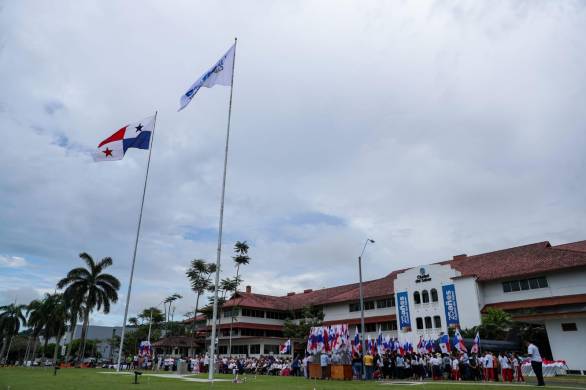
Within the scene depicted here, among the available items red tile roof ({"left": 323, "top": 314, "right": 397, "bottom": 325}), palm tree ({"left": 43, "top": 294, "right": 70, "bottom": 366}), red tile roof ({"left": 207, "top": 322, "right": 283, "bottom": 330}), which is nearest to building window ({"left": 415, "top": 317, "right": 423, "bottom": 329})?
red tile roof ({"left": 323, "top": 314, "right": 397, "bottom": 325})

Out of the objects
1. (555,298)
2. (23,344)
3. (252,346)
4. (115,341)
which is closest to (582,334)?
(555,298)

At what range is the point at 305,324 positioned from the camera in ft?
170

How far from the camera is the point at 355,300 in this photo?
52000 millimetres

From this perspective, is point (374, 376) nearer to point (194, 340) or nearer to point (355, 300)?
point (355, 300)

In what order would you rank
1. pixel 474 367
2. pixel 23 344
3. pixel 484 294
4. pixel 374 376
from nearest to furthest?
pixel 474 367 < pixel 374 376 < pixel 484 294 < pixel 23 344

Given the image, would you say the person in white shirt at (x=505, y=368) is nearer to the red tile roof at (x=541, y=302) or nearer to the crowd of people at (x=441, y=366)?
the crowd of people at (x=441, y=366)

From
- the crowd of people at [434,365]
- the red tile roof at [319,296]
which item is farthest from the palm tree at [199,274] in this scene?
the crowd of people at [434,365]

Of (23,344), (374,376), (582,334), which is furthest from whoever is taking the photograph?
(23,344)

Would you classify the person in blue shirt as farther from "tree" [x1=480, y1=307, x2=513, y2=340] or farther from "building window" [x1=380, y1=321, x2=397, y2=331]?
"building window" [x1=380, y1=321, x2=397, y2=331]

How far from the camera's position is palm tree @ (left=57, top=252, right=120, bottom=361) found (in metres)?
54.2

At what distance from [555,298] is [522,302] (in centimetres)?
277

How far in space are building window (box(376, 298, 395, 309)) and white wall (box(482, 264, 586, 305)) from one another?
1059 cm

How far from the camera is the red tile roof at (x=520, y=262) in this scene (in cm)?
3662

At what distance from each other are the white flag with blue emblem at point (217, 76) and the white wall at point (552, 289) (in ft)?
107
